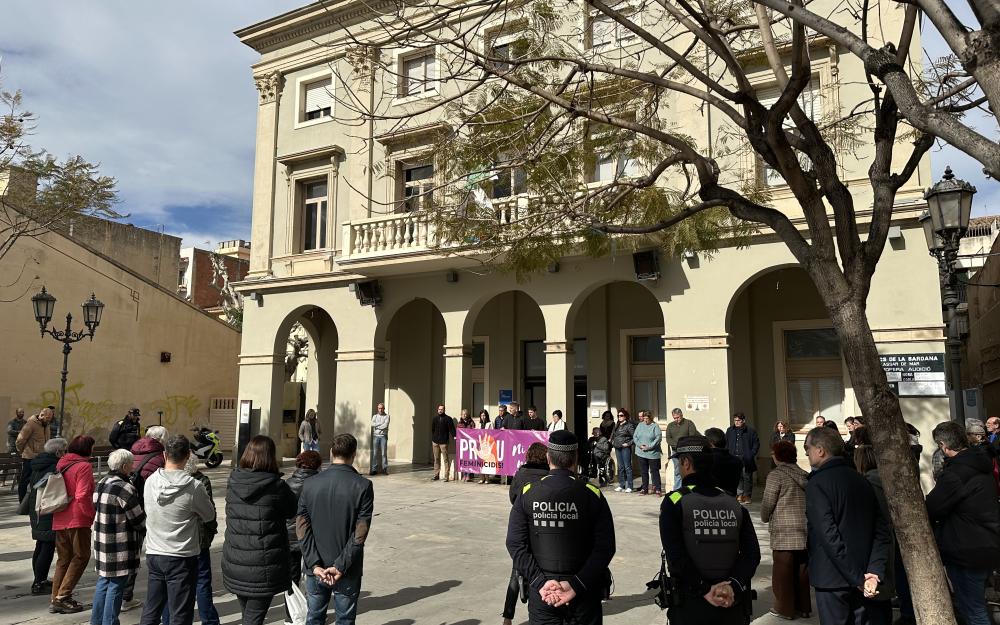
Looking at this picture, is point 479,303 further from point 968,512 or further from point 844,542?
point 844,542

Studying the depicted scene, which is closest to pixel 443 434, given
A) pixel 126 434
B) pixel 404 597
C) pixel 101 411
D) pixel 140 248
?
pixel 126 434

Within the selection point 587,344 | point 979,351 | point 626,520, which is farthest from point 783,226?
point 979,351

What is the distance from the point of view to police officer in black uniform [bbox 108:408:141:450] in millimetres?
13273

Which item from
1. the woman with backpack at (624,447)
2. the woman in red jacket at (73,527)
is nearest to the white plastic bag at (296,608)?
the woman in red jacket at (73,527)

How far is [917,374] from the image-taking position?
40.6 feet

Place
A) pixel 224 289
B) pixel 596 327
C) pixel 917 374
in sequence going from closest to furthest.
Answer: pixel 917 374 < pixel 596 327 < pixel 224 289

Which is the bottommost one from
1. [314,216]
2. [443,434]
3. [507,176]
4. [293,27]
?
[443,434]

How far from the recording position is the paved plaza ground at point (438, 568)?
6.61 metres

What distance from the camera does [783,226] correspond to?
5801 millimetres

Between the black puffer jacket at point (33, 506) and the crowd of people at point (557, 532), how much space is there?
0.10 feet

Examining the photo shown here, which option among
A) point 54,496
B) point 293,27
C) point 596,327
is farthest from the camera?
point 293,27

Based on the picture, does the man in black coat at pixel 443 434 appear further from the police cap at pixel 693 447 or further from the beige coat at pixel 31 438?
the police cap at pixel 693 447

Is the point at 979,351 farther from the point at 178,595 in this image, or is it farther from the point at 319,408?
the point at 178,595

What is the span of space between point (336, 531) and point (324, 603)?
0.63 metres
